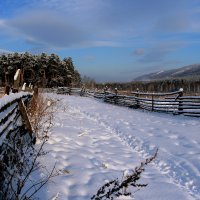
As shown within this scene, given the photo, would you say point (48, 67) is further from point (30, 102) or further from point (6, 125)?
point (6, 125)

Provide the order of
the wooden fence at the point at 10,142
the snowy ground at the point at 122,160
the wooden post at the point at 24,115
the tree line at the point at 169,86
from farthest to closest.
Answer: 1. the tree line at the point at 169,86
2. the wooden post at the point at 24,115
3. the snowy ground at the point at 122,160
4. the wooden fence at the point at 10,142

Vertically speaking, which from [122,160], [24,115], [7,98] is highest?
[7,98]

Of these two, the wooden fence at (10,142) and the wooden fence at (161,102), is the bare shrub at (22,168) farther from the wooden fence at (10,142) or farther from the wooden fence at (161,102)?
the wooden fence at (161,102)

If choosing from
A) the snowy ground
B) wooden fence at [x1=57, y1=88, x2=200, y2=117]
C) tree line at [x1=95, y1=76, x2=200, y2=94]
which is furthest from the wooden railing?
tree line at [x1=95, y1=76, x2=200, y2=94]

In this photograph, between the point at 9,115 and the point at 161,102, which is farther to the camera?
the point at 161,102

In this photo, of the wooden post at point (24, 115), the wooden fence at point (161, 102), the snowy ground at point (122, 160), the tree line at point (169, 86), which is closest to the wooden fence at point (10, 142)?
the wooden post at point (24, 115)

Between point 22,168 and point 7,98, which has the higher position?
point 7,98

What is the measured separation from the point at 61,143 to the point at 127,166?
1856 millimetres

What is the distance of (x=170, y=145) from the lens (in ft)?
29.8

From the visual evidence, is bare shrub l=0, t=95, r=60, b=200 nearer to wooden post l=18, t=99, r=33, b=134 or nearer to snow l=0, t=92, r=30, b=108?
wooden post l=18, t=99, r=33, b=134

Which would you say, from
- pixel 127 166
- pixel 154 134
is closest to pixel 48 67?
pixel 154 134

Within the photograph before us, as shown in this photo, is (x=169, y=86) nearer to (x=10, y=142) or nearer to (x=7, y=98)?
(x=10, y=142)

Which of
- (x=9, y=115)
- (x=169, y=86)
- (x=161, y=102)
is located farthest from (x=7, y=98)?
(x=169, y=86)

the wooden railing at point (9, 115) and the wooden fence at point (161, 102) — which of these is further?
the wooden fence at point (161, 102)
